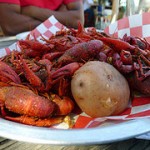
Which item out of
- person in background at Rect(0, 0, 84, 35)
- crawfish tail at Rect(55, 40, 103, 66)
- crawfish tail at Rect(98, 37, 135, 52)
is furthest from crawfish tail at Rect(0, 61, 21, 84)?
person in background at Rect(0, 0, 84, 35)

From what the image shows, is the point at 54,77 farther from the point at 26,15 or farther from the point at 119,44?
the point at 26,15

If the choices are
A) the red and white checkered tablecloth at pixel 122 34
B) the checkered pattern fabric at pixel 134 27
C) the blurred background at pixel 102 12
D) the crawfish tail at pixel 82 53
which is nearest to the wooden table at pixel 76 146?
the red and white checkered tablecloth at pixel 122 34

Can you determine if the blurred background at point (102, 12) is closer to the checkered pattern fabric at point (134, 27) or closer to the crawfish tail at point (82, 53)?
the checkered pattern fabric at point (134, 27)

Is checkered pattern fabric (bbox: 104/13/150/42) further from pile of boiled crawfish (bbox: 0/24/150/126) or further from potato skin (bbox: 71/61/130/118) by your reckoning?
potato skin (bbox: 71/61/130/118)

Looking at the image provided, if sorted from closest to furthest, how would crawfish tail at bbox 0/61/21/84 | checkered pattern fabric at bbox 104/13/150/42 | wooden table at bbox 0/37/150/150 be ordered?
wooden table at bbox 0/37/150/150 < crawfish tail at bbox 0/61/21/84 < checkered pattern fabric at bbox 104/13/150/42

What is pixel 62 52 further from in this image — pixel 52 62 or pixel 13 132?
pixel 13 132

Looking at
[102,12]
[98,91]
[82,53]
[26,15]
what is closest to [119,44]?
[82,53]

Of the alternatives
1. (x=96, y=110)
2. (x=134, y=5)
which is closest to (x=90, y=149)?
(x=96, y=110)

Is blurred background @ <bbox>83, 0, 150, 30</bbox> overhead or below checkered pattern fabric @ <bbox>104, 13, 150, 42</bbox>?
below
